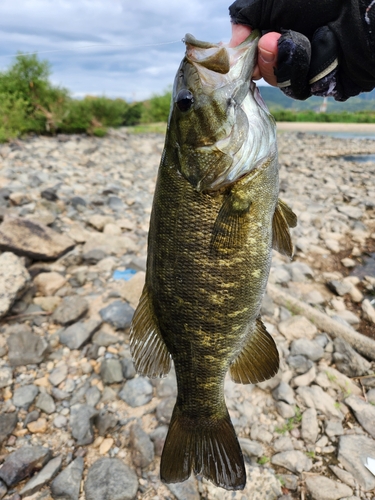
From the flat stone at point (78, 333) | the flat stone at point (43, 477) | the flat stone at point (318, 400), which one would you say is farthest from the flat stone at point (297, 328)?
the flat stone at point (43, 477)

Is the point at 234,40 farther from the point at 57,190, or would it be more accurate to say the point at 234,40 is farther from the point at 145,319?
the point at 57,190

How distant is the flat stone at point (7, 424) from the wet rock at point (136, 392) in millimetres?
991

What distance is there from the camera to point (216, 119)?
196 centimetres

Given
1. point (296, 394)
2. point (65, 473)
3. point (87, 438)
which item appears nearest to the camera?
point (65, 473)

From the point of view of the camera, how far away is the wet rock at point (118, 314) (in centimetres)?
438

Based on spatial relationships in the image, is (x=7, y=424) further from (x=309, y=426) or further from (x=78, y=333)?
(x=309, y=426)

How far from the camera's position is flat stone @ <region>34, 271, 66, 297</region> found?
4.93m

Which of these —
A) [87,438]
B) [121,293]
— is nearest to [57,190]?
[121,293]

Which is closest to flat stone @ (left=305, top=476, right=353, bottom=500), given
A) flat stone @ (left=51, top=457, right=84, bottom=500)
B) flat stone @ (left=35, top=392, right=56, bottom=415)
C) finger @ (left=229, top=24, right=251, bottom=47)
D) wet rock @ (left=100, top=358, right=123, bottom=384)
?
flat stone @ (left=51, top=457, right=84, bottom=500)

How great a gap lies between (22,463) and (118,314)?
1.92 metres

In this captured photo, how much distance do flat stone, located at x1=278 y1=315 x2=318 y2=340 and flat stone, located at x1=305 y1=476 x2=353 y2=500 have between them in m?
1.72

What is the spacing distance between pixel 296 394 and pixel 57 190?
6.96 m

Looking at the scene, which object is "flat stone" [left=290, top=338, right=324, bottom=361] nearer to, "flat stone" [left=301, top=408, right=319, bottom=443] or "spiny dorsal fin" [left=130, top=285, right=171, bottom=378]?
"flat stone" [left=301, top=408, right=319, bottom=443]

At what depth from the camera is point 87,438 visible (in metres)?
3.19
